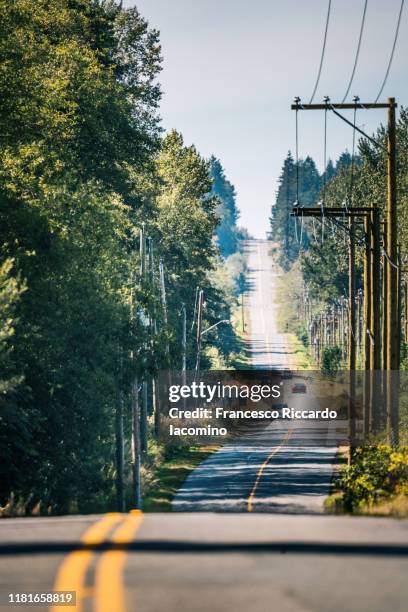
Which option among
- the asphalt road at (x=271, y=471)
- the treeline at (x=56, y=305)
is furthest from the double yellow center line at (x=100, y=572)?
the asphalt road at (x=271, y=471)

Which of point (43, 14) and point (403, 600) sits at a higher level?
point (43, 14)

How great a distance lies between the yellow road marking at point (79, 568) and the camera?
19.0ft

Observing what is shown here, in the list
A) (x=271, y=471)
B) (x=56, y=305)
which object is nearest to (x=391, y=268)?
(x=56, y=305)

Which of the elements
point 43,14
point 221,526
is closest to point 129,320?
point 43,14

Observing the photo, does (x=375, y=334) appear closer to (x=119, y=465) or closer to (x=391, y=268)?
(x=391, y=268)

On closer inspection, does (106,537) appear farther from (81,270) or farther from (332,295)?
(332,295)

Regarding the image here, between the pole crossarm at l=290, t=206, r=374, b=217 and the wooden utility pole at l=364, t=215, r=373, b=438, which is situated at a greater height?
the pole crossarm at l=290, t=206, r=374, b=217

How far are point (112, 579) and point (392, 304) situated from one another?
2448 centimetres

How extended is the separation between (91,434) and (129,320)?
440 cm

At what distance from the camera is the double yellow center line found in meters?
5.59

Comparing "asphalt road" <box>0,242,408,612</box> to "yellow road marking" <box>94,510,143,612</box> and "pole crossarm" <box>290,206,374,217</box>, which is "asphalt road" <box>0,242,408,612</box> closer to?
"yellow road marking" <box>94,510,143,612</box>

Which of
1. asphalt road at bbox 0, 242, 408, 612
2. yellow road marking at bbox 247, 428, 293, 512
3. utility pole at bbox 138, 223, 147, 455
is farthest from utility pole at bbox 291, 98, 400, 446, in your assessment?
asphalt road at bbox 0, 242, 408, 612

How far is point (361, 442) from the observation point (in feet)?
113

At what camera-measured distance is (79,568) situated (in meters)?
6.30
